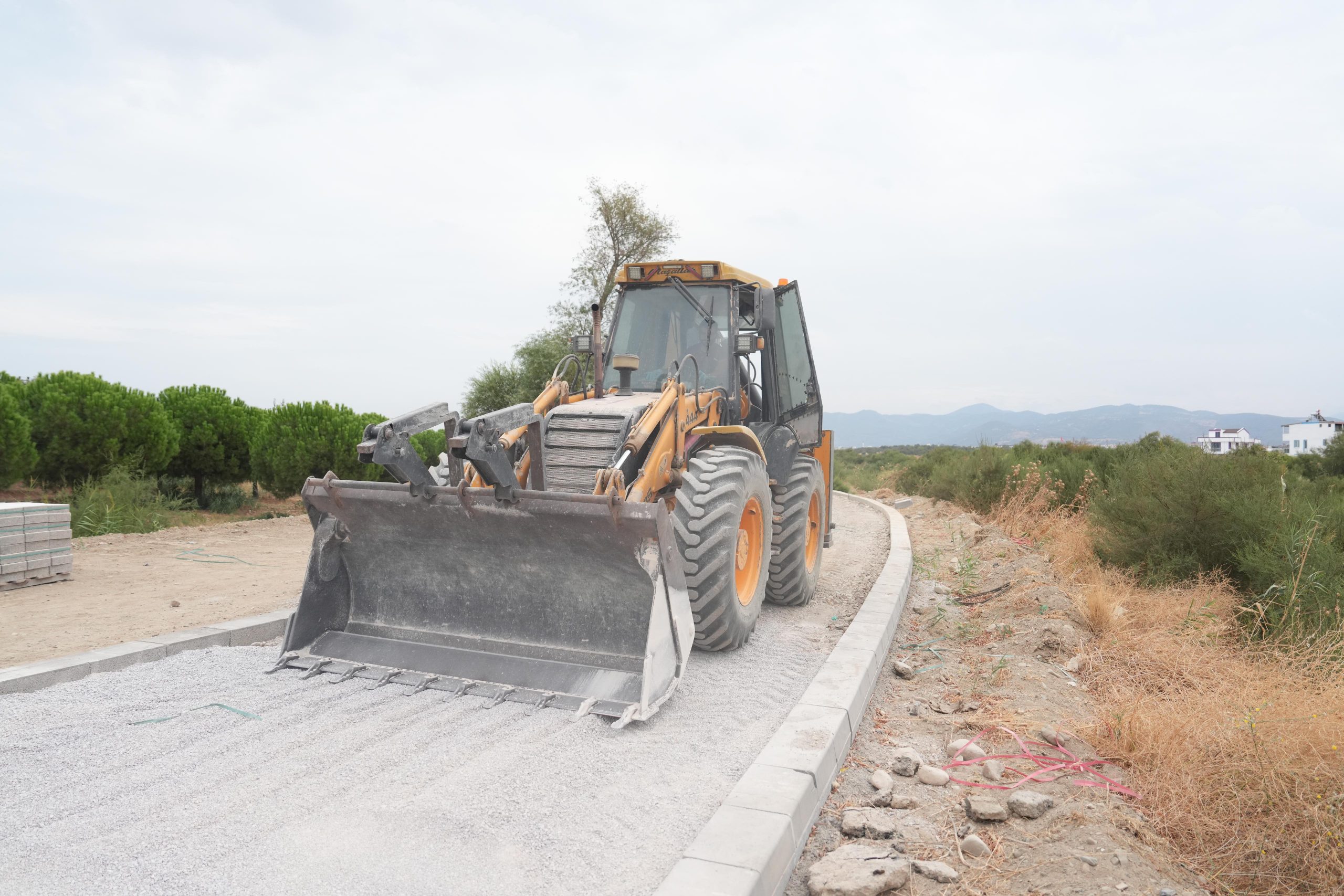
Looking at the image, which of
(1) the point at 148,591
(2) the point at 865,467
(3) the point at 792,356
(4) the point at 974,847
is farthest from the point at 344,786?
(2) the point at 865,467

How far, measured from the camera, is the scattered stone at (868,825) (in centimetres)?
324

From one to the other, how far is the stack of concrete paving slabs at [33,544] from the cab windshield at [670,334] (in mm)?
5540

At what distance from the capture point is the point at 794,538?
6.54m

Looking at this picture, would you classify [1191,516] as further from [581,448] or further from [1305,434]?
[1305,434]

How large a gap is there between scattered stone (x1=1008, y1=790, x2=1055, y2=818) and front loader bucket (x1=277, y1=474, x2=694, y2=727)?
62.1 inches

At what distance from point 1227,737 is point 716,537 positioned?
2.53 m

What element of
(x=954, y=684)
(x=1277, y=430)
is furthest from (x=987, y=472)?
(x=1277, y=430)

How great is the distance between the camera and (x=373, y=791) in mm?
3332

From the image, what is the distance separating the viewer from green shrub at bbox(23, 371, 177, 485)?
44.1ft

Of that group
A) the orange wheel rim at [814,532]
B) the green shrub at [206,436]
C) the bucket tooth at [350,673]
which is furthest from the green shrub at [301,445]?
the bucket tooth at [350,673]

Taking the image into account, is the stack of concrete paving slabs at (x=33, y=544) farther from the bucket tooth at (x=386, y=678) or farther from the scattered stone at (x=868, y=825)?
the scattered stone at (x=868, y=825)

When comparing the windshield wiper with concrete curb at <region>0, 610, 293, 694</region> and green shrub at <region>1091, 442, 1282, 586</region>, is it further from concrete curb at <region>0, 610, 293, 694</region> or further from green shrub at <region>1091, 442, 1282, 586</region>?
green shrub at <region>1091, 442, 1282, 586</region>

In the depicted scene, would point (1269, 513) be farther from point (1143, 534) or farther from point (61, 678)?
point (61, 678)

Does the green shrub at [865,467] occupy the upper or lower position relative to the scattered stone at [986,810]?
upper
